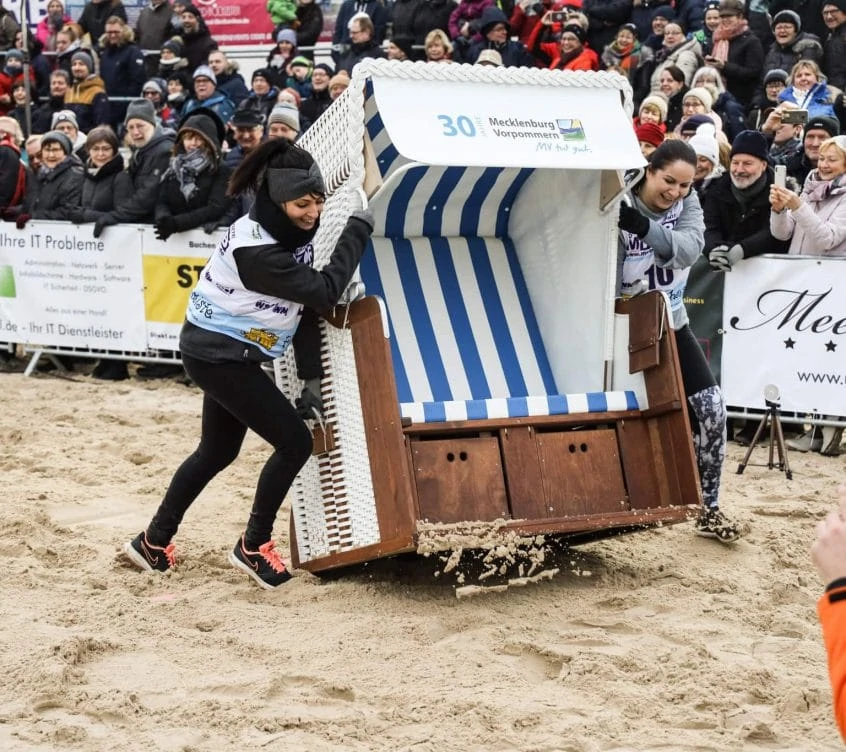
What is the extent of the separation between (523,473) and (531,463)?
0.06m

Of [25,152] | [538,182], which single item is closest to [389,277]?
[538,182]

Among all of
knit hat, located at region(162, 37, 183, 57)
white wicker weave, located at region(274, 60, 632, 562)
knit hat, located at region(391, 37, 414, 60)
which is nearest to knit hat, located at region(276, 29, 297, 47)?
knit hat, located at region(162, 37, 183, 57)

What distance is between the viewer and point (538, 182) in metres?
6.35

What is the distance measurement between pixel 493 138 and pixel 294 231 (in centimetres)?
88

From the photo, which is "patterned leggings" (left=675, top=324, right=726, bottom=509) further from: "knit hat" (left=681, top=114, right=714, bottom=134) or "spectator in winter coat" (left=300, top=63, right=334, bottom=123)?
"spectator in winter coat" (left=300, top=63, right=334, bottom=123)

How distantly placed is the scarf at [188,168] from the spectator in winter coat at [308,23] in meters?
5.86

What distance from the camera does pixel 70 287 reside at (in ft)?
34.3

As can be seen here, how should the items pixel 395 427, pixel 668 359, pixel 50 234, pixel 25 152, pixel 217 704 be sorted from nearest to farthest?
pixel 217 704 → pixel 395 427 → pixel 668 359 → pixel 50 234 → pixel 25 152

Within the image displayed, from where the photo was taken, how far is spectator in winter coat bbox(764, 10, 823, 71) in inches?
441

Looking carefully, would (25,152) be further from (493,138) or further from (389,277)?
(493,138)

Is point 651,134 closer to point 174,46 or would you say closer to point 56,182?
point 56,182

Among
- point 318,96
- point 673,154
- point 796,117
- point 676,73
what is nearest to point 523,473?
point 673,154

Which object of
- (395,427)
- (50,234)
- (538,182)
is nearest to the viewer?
(395,427)

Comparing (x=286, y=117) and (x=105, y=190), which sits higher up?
(x=286, y=117)
